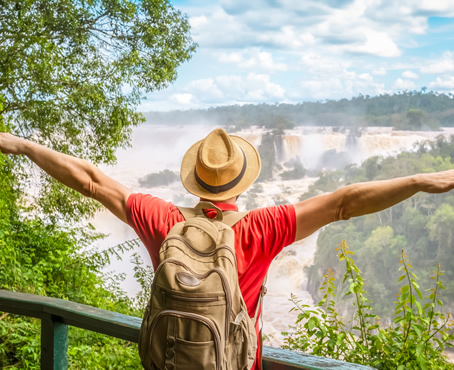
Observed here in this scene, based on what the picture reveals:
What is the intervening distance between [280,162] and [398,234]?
4.72m

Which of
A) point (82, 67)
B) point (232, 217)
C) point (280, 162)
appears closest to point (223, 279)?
point (232, 217)

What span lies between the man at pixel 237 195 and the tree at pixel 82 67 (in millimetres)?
4627

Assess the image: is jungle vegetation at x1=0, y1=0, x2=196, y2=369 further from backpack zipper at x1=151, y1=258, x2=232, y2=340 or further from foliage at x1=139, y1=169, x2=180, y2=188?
foliage at x1=139, y1=169, x2=180, y2=188

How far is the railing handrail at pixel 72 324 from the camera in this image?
3.15 ft

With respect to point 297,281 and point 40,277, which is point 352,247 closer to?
point 297,281

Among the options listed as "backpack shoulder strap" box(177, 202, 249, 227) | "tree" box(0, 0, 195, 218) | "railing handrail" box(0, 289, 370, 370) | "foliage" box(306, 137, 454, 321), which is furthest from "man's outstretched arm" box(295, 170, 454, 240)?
"foliage" box(306, 137, 454, 321)

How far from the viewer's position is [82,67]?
261 inches

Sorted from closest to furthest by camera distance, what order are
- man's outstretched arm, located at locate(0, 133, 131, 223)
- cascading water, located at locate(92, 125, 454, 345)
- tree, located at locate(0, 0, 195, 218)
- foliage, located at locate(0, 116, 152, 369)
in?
man's outstretched arm, located at locate(0, 133, 131, 223) → foliage, located at locate(0, 116, 152, 369) → tree, located at locate(0, 0, 195, 218) → cascading water, located at locate(92, 125, 454, 345)

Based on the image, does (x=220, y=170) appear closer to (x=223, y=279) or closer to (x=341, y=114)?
(x=223, y=279)

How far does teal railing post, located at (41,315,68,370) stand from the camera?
1266 mm


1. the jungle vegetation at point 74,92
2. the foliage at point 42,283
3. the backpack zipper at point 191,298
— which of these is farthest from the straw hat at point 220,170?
the jungle vegetation at point 74,92

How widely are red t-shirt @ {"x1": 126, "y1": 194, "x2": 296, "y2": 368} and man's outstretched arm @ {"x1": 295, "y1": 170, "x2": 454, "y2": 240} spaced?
3 centimetres

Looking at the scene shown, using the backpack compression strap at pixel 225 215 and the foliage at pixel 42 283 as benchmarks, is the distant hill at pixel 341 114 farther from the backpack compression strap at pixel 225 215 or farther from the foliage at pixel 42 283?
the backpack compression strap at pixel 225 215

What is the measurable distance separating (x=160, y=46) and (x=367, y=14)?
96.4ft
